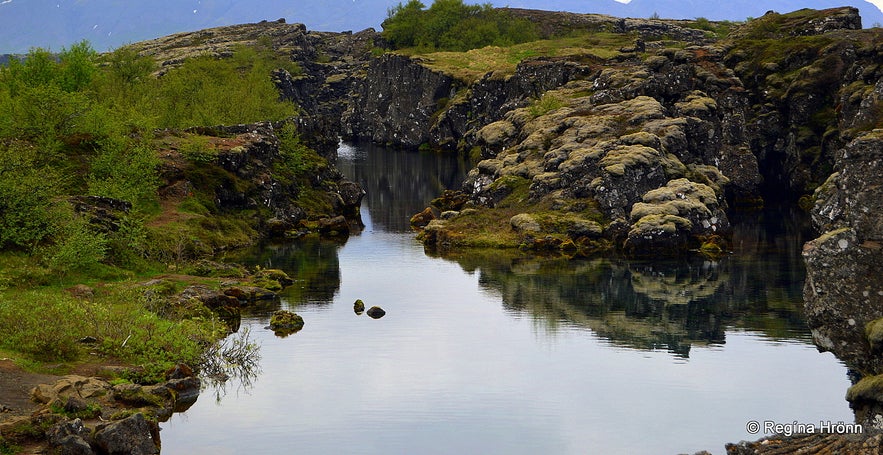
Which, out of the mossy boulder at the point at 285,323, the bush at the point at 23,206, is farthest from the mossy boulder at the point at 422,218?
the bush at the point at 23,206

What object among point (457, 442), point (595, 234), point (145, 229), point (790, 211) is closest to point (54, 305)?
point (457, 442)

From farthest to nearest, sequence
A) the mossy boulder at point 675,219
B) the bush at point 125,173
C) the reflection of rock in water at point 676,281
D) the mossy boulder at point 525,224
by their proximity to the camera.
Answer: the mossy boulder at point 525,224
the mossy boulder at point 675,219
the bush at point 125,173
the reflection of rock in water at point 676,281

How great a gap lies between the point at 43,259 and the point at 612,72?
3771 inches

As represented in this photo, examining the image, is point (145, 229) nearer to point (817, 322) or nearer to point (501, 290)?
point (501, 290)

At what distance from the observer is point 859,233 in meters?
39.2

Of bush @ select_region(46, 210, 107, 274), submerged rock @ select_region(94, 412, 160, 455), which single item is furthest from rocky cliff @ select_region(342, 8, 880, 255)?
submerged rock @ select_region(94, 412, 160, 455)

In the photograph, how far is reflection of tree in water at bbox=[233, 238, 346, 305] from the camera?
246 feet

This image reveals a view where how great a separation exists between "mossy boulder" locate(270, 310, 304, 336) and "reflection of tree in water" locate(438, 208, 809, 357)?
16.4 meters

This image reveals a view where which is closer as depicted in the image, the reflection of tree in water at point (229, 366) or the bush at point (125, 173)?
the reflection of tree in water at point (229, 366)

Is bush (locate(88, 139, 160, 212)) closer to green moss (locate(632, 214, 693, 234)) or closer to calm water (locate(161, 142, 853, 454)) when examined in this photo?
calm water (locate(161, 142, 853, 454))

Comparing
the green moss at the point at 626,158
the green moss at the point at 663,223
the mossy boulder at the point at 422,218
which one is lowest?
the mossy boulder at the point at 422,218

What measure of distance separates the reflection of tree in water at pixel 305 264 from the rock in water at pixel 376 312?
204 inches

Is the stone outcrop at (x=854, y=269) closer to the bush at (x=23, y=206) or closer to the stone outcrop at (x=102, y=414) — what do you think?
the stone outcrop at (x=102, y=414)

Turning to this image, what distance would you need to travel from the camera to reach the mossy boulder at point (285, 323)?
6225 centimetres
